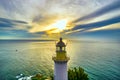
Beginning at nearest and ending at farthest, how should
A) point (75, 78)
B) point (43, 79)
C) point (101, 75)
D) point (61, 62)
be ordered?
point (61, 62), point (75, 78), point (43, 79), point (101, 75)

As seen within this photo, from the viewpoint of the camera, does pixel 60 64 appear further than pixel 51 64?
No

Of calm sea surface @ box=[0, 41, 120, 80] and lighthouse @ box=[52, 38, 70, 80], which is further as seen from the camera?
calm sea surface @ box=[0, 41, 120, 80]

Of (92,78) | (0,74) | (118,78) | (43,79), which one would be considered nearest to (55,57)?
(43,79)

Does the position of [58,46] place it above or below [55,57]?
above

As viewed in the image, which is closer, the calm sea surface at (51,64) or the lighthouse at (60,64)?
the lighthouse at (60,64)

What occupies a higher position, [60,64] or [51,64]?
[60,64]

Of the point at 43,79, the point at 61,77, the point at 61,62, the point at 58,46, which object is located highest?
the point at 58,46

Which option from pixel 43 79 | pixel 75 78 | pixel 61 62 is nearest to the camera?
pixel 61 62

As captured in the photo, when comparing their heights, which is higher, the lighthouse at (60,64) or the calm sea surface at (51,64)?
the lighthouse at (60,64)

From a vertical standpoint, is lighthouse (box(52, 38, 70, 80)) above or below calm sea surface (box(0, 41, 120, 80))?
above

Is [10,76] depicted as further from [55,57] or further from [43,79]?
[55,57]

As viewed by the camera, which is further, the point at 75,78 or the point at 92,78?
the point at 92,78
